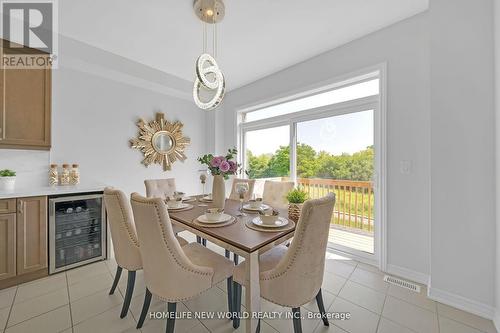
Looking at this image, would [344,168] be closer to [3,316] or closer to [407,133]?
[407,133]

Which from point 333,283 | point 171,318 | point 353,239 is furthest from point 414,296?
point 171,318

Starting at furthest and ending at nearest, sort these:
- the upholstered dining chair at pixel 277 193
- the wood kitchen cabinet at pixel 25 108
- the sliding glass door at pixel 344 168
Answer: the sliding glass door at pixel 344 168, the upholstered dining chair at pixel 277 193, the wood kitchen cabinet at pixel 25 108

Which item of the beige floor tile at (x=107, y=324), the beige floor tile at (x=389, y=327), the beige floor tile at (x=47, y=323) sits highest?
the beige floor tile at (x=107, y=324)

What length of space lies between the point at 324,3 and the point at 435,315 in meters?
2.82

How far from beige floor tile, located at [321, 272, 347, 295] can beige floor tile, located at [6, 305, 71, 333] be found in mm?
2147

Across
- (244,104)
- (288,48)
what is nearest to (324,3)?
(288,48)

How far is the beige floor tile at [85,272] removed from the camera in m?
2.09

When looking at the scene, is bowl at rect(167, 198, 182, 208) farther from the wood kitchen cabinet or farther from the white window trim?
the white window trim

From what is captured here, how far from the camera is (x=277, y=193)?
8.02 ft

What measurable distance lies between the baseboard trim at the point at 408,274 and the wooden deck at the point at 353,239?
331 millimetres

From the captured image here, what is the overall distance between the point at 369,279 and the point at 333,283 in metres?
0.40

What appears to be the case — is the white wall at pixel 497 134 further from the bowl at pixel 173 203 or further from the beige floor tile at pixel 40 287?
the beige floor tile at pixel 40 287

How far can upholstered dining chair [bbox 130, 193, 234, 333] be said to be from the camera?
1134mm

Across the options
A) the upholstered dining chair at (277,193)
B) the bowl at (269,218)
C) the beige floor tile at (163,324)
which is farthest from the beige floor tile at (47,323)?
the upholstered dining chair at (277,193)
